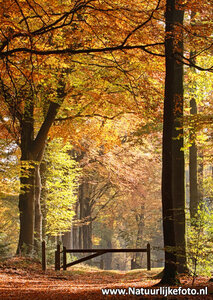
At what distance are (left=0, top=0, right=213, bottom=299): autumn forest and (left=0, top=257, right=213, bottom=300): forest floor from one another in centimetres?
16

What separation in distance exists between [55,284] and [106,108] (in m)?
8.95

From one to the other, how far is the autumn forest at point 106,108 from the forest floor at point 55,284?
16 centimetres

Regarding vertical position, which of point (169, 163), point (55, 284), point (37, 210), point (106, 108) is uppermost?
point (106, 108)

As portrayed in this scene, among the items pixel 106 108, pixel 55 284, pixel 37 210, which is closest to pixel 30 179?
pixel 37 210

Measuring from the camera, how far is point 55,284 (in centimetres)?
1085

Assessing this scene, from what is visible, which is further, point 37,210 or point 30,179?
point 37,210

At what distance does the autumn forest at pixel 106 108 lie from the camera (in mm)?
8766

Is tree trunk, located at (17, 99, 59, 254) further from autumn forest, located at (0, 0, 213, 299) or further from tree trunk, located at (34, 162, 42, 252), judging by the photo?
tree trunk, located at (34, 162, 42, 252)

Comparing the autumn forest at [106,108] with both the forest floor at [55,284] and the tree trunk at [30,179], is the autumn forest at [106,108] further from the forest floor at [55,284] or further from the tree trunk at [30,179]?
the forest floor at [55,284]

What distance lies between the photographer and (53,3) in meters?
10.7

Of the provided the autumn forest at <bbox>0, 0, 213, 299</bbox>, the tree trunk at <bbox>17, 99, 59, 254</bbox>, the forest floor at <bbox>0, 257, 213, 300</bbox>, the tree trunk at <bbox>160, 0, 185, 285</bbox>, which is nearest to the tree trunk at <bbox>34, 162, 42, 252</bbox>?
the autumn forest at <bbox>0, 0, 213, 299</bbox>

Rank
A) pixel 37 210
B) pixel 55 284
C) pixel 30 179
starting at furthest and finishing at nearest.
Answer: pixel 37 210 → pixel 30 179 → pixel 55 284

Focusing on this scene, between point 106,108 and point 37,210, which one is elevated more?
point 106,108

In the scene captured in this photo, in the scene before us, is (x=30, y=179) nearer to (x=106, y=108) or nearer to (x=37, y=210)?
(x=37, y=210)
